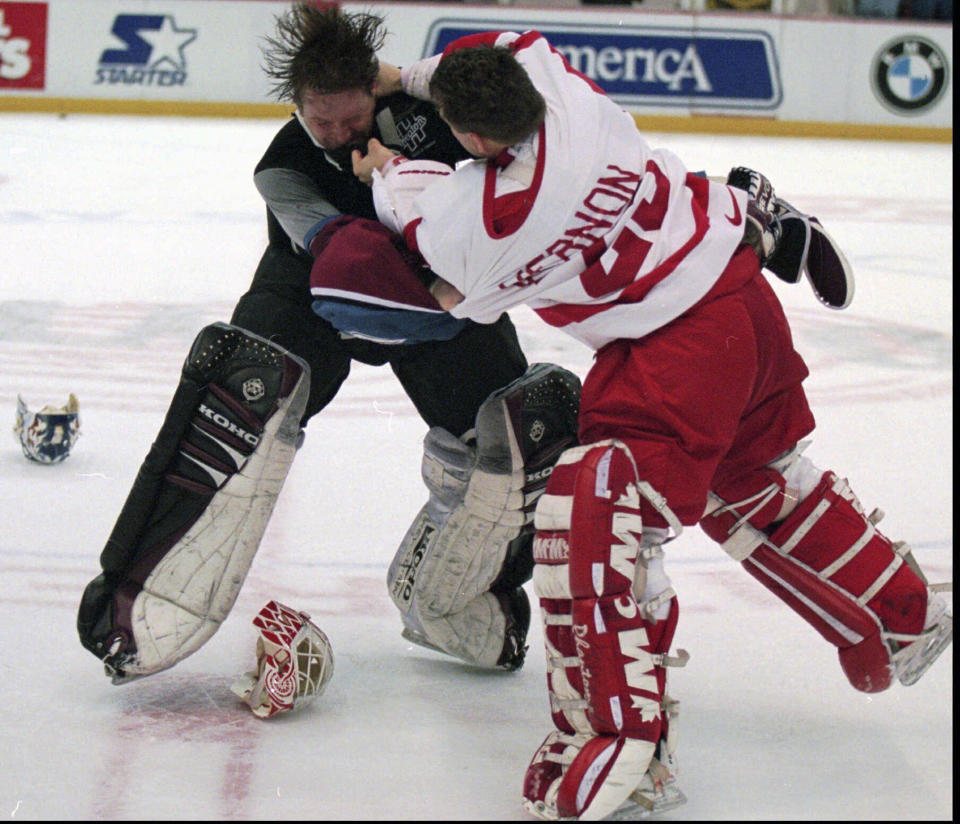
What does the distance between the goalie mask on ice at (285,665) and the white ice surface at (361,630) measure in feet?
0.11

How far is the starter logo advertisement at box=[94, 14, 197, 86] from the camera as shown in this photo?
9203 millimetres

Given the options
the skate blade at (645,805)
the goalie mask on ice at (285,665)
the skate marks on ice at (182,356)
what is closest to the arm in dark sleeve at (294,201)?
the goalie mask on ice at (285,665)

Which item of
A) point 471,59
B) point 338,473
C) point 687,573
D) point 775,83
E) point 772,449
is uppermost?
point 471,59

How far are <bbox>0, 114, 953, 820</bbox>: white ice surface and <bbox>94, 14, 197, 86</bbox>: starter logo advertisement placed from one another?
4089 millimetres

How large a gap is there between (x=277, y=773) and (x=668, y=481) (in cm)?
62

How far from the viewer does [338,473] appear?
10.6 ft

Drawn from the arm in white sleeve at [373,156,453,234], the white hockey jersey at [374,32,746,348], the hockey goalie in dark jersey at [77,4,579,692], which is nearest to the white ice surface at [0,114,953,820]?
the hockey goalie in dark jersey at [77,4,579,692]

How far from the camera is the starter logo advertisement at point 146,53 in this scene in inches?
362

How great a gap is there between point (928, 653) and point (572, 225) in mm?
846

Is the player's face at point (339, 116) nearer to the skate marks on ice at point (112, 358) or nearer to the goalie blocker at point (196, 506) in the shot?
the goalie blocker at point (196, 506)

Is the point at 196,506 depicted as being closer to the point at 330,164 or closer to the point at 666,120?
the point at 330,164

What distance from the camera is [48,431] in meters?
3.15

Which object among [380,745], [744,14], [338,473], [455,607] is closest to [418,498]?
[338,473]

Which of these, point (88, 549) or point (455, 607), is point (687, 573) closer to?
point (455, 607)
